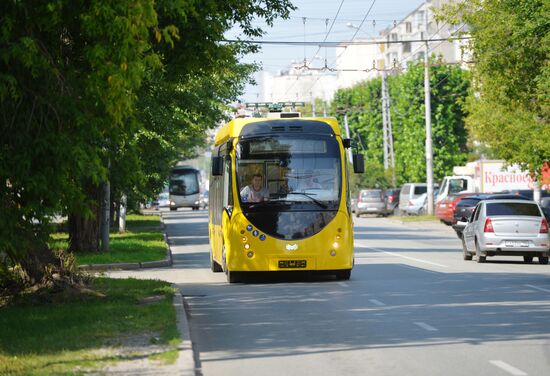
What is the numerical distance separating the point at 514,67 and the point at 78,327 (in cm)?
2504

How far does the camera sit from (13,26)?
1180 cm

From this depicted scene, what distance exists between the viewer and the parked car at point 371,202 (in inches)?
3036

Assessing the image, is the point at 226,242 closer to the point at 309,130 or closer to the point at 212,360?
the point at 309,130

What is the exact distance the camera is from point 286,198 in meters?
22.4

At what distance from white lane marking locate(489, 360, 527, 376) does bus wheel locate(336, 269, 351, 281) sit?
11759 millimetres

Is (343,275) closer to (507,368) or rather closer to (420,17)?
(507,368)

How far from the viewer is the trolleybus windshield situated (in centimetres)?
2227

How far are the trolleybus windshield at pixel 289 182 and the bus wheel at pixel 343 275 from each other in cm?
128

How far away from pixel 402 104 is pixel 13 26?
7503 cm

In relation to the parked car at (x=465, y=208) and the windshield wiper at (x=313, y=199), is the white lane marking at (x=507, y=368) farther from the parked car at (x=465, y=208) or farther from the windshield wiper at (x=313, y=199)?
the parked car at (x=465, y=208)

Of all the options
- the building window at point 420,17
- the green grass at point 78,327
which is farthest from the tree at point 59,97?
the building window at point 420,17

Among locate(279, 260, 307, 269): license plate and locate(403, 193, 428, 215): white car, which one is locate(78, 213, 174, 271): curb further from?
locate(403, 193, 428, 215): white car

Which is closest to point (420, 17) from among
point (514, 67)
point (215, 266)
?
point (514, 67)

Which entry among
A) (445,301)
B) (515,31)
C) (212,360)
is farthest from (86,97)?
(515,31)
